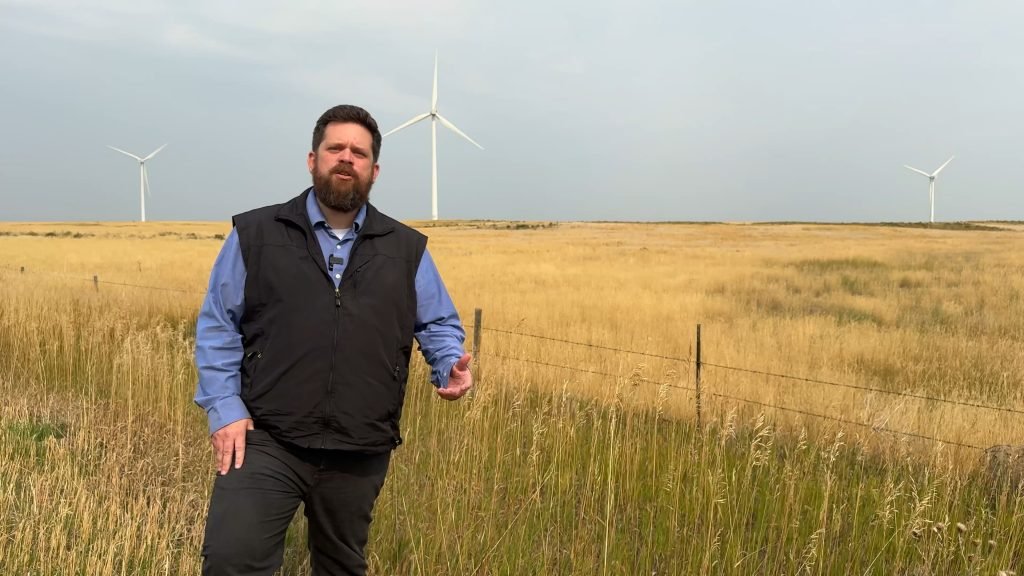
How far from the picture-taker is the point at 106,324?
8648 mm

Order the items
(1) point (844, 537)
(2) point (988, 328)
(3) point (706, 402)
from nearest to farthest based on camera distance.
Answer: (1) point (844, 537) → (3) point (706, 402) → (2) point (988, 328)

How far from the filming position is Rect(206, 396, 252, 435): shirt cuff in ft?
7.91

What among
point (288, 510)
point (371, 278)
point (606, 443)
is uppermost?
point (371, 278)

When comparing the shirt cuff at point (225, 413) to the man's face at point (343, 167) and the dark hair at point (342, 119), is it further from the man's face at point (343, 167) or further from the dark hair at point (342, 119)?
the dark hair at point (342, 119)

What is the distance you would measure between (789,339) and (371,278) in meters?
10.3

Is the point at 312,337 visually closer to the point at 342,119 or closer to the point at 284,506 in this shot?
the point at 284,506

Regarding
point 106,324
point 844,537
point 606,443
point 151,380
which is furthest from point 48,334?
point 844,537

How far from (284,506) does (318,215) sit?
41.8 inches

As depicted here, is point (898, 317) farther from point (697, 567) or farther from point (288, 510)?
point (288, 510)

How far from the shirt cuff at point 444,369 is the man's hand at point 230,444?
2.51 feet

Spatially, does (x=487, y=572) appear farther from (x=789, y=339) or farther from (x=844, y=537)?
(x=789, y=339)

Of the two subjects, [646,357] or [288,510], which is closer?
[288,510]

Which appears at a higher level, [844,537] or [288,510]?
[288,510]

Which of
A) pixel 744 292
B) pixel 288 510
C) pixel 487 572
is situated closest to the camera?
pixel 288 510
